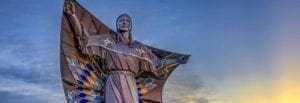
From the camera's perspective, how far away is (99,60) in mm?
21984

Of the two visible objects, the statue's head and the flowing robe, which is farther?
the statue's head

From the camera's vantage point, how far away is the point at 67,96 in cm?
2209

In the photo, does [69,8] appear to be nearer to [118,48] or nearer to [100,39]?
[100,39]

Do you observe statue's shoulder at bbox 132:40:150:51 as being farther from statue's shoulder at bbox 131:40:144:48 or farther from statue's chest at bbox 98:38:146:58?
statue's chest at bbox 98:38:146:58

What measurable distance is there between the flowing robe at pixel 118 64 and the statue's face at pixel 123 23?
1.54ft

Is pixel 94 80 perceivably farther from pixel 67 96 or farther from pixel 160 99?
pixel 160 99

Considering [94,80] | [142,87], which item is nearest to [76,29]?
[94,80]

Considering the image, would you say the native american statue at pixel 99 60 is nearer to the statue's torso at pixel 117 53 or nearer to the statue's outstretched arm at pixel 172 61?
the statue's torso at pixel 117 53

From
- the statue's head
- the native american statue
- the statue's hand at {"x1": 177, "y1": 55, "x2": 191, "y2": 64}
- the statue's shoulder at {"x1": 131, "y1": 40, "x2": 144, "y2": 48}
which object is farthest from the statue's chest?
the statue's hand at {"x1": 177, "y1": 55, "x2": 191, "y2": 64}

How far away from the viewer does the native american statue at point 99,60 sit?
2145cm

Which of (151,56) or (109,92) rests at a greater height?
(151,56)

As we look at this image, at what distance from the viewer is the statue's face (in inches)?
867


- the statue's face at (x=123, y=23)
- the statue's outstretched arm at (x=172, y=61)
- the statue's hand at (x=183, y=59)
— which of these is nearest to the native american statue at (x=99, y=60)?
the statue's face at (x=123, y=23)

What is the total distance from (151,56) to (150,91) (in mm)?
1523
